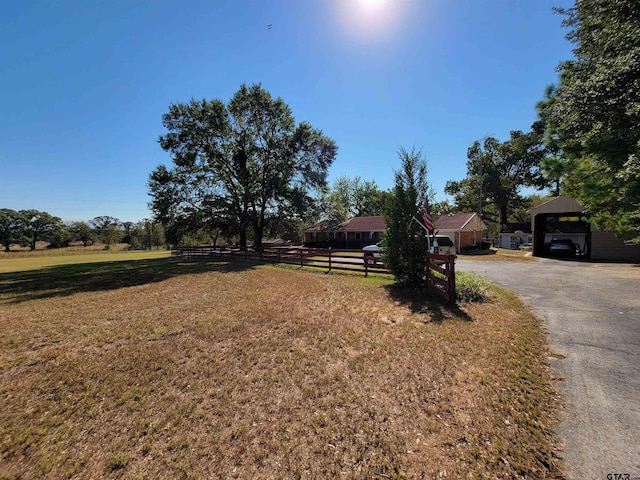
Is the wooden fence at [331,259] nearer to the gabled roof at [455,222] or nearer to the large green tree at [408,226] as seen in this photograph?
the large green tree at [408,226]

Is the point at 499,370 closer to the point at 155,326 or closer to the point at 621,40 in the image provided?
the point at 155,326

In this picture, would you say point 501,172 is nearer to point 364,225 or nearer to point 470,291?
point 364,225

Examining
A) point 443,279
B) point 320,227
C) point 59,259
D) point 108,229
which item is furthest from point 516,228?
point 108,229

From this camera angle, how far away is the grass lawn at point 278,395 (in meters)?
2.34

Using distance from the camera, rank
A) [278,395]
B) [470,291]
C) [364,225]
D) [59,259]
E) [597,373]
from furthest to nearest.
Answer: [364,225] → [59,259] → [470,291] → [597,373] → [278,395]

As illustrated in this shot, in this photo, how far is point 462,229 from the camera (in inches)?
1020

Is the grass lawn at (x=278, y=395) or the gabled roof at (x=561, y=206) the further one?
the gabled roof at (x=561, y=206)

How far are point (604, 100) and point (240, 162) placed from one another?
76.8 feet

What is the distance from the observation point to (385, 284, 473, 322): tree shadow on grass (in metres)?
6.01

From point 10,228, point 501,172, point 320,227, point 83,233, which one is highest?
point 501,172

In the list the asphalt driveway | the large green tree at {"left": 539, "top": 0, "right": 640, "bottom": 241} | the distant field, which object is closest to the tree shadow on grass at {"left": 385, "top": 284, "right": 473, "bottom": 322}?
the asphalt driveway

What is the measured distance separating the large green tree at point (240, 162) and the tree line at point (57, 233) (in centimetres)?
4781

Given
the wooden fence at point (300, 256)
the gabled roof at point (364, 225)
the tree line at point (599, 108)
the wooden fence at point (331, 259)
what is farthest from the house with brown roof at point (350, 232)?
the tree line at point (599, 108)

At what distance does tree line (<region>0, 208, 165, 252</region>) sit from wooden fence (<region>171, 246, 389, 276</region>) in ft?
161
